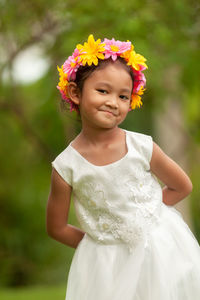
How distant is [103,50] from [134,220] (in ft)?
3.08

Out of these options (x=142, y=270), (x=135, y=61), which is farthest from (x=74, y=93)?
(x=142, y=270)

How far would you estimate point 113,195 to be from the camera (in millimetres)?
2744

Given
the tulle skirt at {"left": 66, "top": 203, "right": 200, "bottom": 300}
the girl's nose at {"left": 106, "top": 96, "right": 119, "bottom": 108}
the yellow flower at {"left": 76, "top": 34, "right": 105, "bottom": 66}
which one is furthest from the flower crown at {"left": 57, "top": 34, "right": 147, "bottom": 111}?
the tulle skirt at {"left": 66, "top": 203, "right": 200, "bottom": 300}

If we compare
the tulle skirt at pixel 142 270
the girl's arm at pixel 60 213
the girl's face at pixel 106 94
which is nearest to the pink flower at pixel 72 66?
the girl's face at pixel 106 94

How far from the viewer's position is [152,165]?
2.91 metres

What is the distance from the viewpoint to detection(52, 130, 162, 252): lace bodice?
2736 mm

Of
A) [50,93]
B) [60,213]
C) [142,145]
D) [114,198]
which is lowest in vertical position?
[60,213]

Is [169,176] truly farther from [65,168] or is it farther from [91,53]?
[91,53]

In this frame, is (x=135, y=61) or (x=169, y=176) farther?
(x=169, y=176)

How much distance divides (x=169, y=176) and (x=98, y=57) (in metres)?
0.82

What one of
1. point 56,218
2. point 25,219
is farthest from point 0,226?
point 56,218

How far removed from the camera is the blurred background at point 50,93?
19.8 feet

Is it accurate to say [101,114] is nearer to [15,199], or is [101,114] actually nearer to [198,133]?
[198,133]

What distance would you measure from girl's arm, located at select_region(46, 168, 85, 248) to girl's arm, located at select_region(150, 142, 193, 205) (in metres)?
0.53
